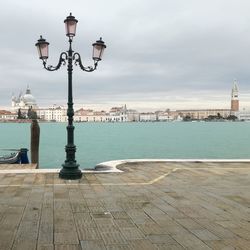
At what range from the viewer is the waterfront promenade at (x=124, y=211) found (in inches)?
240

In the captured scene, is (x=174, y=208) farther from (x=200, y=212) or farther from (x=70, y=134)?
(x=70, y=134)

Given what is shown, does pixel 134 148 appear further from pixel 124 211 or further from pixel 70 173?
pixel 124 211

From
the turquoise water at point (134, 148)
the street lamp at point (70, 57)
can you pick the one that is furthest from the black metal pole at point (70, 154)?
the turquoise water at point (134, 148)

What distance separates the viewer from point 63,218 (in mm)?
7316

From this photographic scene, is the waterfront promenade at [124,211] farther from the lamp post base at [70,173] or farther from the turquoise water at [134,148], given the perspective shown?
the turquoise water at [134,148]

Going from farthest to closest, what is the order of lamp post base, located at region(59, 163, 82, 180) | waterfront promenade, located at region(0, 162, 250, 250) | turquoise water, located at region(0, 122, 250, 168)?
turquoise water, located at region(0, 122, 250, 168)
lamp post base, located at region(59, 163, 82, 180)
waterfront promenade, located at region(0, 162, 250, 250)

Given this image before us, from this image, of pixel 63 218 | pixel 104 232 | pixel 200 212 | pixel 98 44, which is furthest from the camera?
pixel 98 44

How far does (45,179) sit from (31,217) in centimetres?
438

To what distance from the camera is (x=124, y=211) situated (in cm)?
793

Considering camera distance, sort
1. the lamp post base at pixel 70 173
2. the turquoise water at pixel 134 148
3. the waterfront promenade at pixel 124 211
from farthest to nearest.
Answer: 1. the turquoise water at pixel 134 148
2. the lamp post base at pixel 70 173
3. the waterfront promenade at pixel 124 211

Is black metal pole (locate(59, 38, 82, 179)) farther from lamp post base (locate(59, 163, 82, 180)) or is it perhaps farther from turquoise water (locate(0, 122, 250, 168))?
turquoise water (locate(0, 122, 250, 168))

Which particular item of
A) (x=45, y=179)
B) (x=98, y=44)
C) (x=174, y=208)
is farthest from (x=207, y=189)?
(x=98, y=44)

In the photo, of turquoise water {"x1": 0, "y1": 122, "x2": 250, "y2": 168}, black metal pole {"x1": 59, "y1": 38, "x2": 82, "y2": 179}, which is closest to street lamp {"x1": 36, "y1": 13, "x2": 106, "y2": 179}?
black metal pole {"x1": 59, "y1": 38, "x2": 82, "y2": 179}

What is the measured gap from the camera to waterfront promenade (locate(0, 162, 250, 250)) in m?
Answer: 6.10
